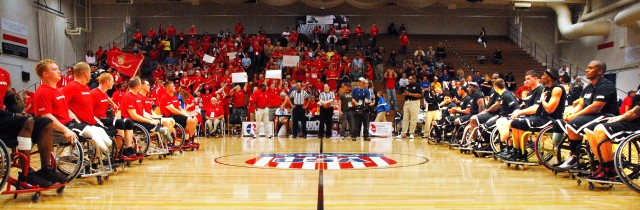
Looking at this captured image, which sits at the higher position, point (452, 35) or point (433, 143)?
point (452, 35)

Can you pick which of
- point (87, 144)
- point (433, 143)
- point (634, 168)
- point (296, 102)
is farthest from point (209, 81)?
point (634, 168)

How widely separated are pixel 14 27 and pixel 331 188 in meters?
18.7

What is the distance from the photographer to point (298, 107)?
15.9 m

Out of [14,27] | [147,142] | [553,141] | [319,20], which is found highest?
[319,20]

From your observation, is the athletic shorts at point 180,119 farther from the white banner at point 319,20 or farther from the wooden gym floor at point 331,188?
the white banner at point 319,20

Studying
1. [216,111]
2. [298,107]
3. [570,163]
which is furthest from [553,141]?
[216,111]

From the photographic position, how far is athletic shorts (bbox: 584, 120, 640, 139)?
17.6 feet

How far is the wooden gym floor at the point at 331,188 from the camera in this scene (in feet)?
15.7

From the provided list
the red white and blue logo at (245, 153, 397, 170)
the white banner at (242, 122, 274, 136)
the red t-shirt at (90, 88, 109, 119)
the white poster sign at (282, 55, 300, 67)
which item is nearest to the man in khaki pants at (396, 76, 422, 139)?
the white banner at (242, 122, 274, 136)

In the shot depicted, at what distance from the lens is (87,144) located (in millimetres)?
6316

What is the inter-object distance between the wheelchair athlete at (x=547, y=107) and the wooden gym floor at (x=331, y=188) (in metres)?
0.61

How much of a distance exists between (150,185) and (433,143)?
8.43 metres

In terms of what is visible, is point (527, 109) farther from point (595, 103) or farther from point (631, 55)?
point (631, 55)

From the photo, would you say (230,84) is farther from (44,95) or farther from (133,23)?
(44,95)
